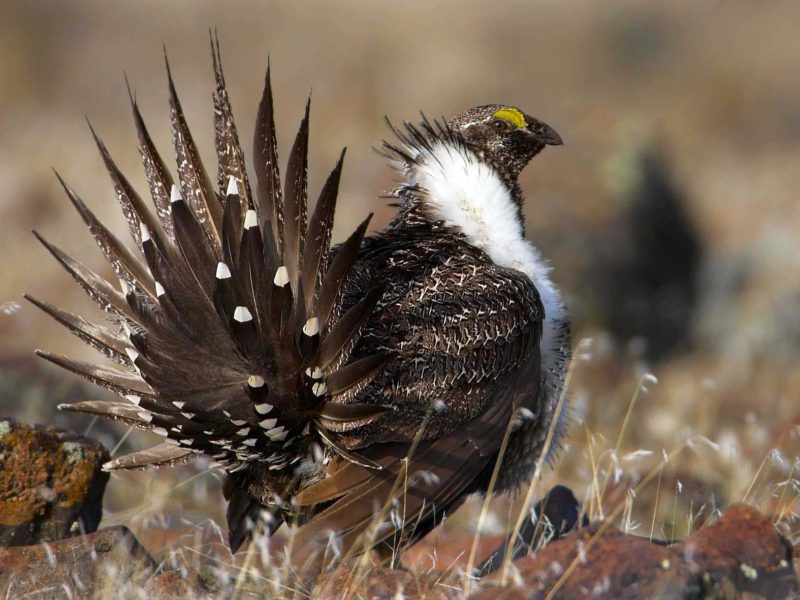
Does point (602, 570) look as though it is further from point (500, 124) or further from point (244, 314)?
point (500, 124)

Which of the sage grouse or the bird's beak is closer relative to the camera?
the sage grouse

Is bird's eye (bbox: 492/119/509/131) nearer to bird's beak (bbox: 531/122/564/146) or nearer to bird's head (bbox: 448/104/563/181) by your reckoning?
bird's head (bbox: 448/104/563/181)

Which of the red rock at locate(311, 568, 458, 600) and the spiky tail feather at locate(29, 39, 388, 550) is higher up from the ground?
the spiky tail feather at locate(29, 39, 388, 550)

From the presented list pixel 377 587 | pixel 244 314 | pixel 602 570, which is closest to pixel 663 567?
pixel 602 570

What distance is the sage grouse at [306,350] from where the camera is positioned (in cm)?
345

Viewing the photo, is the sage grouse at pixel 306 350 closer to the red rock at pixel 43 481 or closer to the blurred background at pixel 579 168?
the red rock at pixel 43 481

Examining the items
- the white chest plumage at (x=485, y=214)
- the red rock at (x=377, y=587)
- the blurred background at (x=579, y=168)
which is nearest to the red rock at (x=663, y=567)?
the red rock at (x=377, y=587)

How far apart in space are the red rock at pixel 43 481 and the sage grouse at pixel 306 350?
17 centimetres

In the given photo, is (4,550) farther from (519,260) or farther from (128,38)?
A: (128,38)

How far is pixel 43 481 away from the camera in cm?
390

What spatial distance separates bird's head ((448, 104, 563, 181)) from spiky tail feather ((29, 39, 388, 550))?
1.38 m

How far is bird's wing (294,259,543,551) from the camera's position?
368cm

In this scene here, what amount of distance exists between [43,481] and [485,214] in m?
2.01

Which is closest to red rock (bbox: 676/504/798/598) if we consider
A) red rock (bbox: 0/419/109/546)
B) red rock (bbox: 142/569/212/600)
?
red rock (bbox: 142/569/212/600)
